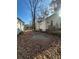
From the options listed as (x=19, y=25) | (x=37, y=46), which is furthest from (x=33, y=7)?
(x=37, y=46)

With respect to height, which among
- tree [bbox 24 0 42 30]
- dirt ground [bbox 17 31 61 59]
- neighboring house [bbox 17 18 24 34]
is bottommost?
dirt ground [bbox 17 31 61 59]

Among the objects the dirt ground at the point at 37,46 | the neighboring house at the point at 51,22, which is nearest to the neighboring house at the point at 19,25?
the dirt ground at the point at 37,46

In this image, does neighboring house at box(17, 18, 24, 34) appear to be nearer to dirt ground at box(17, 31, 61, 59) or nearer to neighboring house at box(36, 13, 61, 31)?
dirt ground at box(17, 31, 61, 59)

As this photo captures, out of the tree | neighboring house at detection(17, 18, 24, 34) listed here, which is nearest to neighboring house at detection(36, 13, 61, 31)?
the tree

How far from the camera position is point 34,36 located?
5.71 ft

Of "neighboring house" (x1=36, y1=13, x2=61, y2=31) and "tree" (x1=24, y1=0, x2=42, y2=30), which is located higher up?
"tree" (x1=24, y1=0, x2=42, y2=30)

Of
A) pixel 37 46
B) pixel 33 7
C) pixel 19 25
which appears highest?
pixel 33 7

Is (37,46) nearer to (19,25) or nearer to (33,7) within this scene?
(19,25)

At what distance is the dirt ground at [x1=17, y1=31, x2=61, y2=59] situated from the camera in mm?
1697

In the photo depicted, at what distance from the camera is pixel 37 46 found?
1724mm

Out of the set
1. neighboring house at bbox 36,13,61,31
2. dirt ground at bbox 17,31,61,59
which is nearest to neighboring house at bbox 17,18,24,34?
dirt ground at bbox 17,31,61,59
